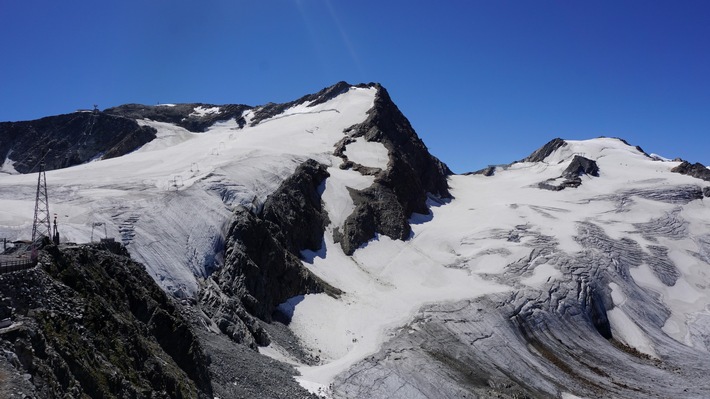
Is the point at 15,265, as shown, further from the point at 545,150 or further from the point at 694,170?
the point at 545,150

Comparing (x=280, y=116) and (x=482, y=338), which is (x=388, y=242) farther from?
(x=280, y=116)

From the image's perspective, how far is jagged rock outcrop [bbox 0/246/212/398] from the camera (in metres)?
15.1

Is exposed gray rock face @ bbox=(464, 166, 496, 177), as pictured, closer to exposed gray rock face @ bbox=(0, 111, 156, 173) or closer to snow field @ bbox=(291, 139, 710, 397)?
snow field @ bbox=(291, 139, 710, 397)

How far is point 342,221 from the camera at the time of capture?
66188 millimetres

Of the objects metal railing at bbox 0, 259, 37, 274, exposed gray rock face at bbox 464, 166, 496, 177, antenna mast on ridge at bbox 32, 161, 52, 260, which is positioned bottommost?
metal railing at bbox 0, 259, 37, 274

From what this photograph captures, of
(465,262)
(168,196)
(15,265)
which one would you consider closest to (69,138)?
(168,196)

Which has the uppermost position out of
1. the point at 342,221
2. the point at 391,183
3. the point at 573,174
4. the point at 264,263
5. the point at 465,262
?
the point at 573,174

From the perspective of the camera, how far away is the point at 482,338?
1802 inches

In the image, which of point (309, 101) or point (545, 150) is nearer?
point (309, 101)

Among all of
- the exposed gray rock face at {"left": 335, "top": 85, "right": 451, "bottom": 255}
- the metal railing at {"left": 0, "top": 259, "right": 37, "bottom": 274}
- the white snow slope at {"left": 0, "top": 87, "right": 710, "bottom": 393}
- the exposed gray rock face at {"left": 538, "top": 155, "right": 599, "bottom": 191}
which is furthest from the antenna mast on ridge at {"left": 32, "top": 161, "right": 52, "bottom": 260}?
the exposed gray rock face at {"left": 538, "top": 155, "right": 599, "bottom": 191}

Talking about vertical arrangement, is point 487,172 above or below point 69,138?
above

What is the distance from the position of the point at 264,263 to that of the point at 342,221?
19.7 m

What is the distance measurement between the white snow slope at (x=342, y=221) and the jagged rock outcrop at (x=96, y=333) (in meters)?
10.6

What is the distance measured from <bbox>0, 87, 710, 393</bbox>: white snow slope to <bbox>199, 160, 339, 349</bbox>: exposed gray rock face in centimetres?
140
